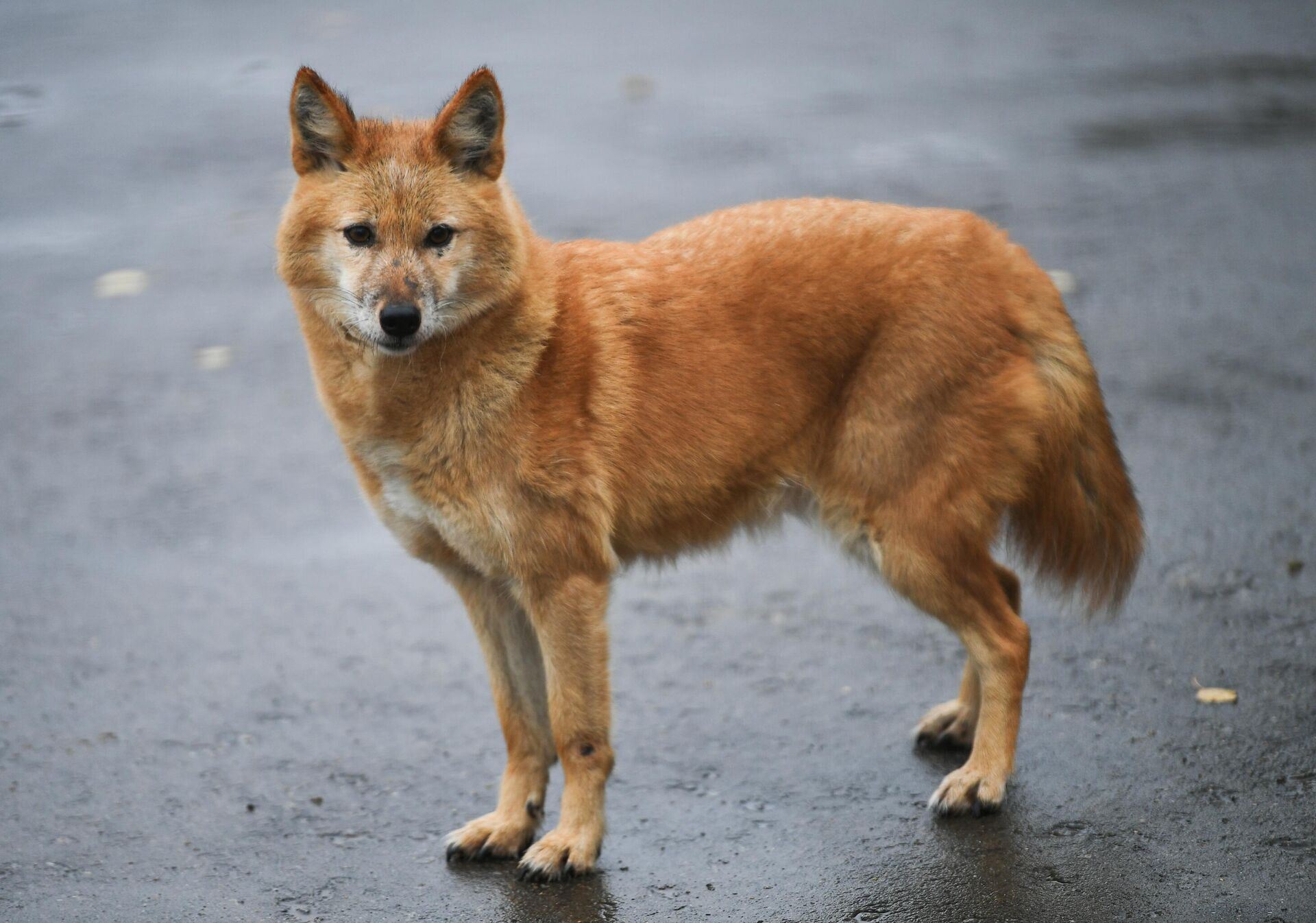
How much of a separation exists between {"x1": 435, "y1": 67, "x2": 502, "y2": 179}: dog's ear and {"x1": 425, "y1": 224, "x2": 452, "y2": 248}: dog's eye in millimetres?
194

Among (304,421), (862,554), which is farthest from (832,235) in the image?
(304,421)

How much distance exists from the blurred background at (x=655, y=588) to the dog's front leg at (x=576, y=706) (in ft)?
0.34

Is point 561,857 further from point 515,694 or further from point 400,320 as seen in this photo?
point 400,320

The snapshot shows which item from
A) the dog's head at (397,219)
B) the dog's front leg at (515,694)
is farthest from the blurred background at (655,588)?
the dog's head at (397,219)

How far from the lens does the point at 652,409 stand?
13.9 feet

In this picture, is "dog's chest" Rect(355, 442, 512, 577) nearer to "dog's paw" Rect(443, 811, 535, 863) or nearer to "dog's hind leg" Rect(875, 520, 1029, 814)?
"dog's paw" Rect(443, 811, 535, 863)

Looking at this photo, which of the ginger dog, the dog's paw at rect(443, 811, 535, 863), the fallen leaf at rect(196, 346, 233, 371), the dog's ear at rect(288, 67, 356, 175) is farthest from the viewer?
the fallen leaf at rect(196, 346, 233, 371)

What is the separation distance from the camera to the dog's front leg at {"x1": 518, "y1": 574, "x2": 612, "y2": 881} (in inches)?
159

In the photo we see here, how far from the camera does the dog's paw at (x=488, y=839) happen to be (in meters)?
4.18

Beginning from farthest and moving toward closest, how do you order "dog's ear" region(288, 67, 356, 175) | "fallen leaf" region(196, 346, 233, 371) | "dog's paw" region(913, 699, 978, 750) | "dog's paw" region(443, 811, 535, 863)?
"fallen leaf" region(196, 346, 233, 371)
"dog's paw" region(913, 699, 978, 750)
"dog's paw" region(443, 811, 535, 863)
"dog's ear" region(288, 67, 356, 175)

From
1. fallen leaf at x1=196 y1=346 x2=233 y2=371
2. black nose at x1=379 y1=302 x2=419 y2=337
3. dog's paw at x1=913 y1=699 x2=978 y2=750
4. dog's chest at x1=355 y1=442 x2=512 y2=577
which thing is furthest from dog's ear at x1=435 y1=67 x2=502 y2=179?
fallen leaf at x1=196 y1=346 x2=233 y2=371

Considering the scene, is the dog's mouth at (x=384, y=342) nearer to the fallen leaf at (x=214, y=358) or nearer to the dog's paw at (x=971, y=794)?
the dog's paw at (x=971, y=794)

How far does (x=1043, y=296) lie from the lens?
4410mm

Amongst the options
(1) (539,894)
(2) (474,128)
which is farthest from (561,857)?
(2) (474,128)
